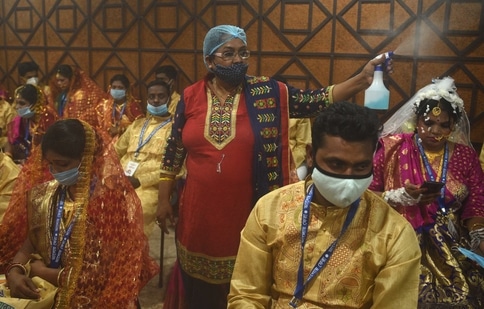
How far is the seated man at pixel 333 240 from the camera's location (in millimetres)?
1483

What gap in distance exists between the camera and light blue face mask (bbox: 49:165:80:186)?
209 cm

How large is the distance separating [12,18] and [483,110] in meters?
6.63

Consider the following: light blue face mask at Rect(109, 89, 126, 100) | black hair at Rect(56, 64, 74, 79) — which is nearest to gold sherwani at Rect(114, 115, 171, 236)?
light blue face mask at Rect(109, 89, 126, 100)

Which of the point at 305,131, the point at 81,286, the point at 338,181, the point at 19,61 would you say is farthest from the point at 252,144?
the point at 19,61

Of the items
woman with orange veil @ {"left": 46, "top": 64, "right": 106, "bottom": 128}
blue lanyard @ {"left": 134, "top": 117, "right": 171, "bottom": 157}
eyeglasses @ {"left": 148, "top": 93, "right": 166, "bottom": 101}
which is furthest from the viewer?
woman with orange veil @ {"left": 46, "top": 64, "right": 106, "bottom": 128}

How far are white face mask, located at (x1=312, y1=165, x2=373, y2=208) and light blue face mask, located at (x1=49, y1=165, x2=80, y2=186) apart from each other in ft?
3.79

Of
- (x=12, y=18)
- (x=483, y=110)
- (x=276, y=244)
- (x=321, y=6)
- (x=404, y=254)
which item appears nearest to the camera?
(x=404, y=254)

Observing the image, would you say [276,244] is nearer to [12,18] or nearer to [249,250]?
[249,250]

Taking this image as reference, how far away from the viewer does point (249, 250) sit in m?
1.64

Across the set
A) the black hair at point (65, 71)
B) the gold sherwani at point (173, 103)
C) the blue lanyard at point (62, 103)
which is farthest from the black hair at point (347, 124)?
the black hair at point (65, 71)

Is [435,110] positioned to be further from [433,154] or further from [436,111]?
[433,154]

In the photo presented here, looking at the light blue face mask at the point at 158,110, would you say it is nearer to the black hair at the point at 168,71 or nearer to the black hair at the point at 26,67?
the black hair at the point at 168,71

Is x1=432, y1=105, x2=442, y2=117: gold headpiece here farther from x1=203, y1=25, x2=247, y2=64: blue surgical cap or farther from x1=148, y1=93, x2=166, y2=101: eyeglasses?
x1=148, y1=93, x2=166, y2=101: eyeglasses

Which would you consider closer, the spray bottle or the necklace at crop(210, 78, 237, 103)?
the spray bottle
